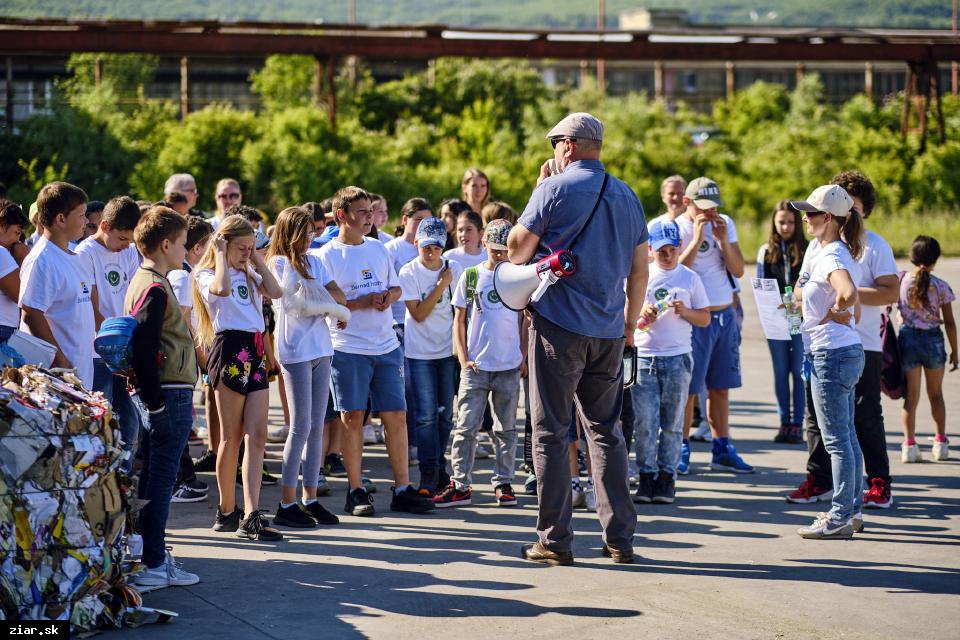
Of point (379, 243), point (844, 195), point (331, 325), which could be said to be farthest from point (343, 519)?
point (844, 195)

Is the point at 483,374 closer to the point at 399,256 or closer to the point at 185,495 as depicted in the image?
the point at 399,256

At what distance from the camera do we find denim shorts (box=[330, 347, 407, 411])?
25.0 feet

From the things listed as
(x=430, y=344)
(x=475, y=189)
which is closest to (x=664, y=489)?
(x=430, y=344)

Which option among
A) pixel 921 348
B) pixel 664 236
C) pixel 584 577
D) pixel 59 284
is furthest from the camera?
pixel 921 348

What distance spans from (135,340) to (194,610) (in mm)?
1344

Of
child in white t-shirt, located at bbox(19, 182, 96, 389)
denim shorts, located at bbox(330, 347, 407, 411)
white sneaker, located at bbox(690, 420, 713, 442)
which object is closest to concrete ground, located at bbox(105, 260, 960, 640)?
denim shorts, located at bbox(330, 347, 407, 411)

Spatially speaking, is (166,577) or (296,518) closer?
(166,577)

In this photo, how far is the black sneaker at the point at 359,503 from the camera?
7512 millimetres

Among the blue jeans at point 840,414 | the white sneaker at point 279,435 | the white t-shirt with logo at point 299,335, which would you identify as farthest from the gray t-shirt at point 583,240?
the white sneaker at point 279,435

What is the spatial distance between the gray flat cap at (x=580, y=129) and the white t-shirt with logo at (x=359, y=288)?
187 cm

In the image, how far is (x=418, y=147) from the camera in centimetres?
3575

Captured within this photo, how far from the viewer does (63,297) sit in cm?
657

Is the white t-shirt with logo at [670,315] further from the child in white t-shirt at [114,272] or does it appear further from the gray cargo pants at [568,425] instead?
the child in white t-shirt at [114,272]

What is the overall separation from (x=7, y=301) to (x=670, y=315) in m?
4.42
